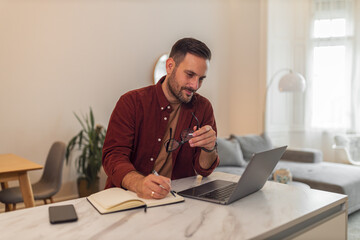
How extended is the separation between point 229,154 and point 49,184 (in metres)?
2.08

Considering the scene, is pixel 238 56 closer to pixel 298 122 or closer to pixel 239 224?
pixel 298 122

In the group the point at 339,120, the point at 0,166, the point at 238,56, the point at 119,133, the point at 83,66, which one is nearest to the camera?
the point at 119,133

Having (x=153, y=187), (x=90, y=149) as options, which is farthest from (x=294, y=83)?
(x=153, y=187)

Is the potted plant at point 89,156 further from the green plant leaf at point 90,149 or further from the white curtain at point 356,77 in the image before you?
the white curtain at point 356,77

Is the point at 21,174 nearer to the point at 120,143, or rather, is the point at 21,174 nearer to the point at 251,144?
the point at 120,143

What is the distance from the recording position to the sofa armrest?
4.71 m

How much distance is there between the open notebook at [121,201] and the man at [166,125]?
125mm

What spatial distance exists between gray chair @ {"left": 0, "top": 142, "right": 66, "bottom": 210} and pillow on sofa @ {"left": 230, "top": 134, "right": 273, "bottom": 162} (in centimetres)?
230

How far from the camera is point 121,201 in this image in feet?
4.00

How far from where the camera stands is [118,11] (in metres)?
4.65

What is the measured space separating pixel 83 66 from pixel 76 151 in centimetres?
101

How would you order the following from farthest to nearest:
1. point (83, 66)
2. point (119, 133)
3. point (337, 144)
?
point (337, 144) → point (83, 66) → point (119, 133)

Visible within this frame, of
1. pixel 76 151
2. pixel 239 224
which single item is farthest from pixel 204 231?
pixel 76 151

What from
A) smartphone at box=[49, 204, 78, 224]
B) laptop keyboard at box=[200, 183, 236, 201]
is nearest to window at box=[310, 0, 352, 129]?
laptop keyboard at box=[200, 183, 236, 201]
